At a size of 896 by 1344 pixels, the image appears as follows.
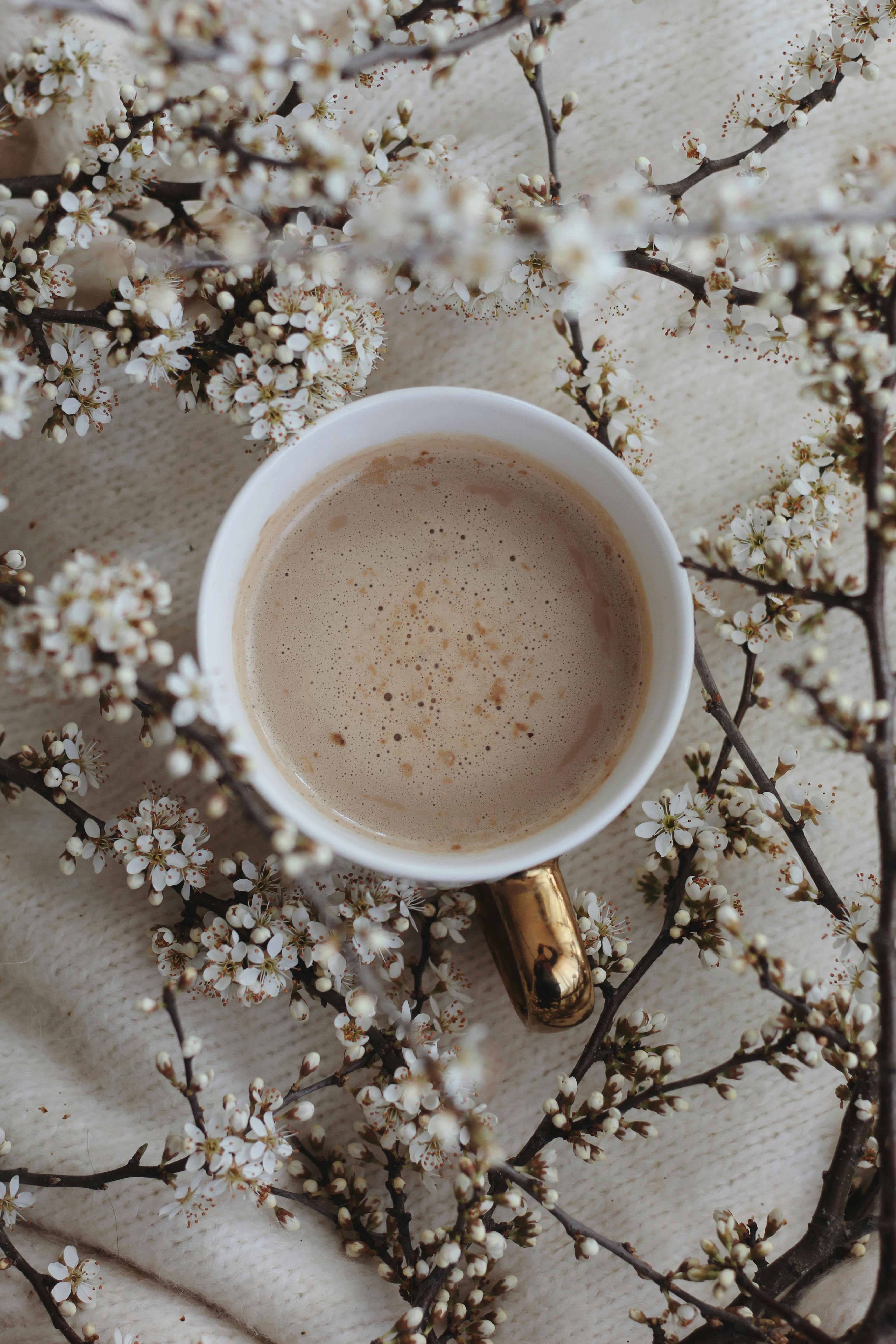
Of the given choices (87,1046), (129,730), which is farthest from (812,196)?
(87,1046)

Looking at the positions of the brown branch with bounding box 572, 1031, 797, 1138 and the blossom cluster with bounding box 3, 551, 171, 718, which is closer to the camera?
the blossom cluster with bounding box 3, 551, 171, 718

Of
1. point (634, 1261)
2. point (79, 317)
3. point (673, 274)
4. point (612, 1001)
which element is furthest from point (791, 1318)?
point (79, 317)

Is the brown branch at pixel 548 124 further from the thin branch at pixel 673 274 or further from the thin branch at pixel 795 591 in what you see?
the thin branch at pixel 795 591

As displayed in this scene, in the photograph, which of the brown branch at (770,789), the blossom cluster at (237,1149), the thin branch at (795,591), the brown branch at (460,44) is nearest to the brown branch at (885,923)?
the thin branch at (795,591)

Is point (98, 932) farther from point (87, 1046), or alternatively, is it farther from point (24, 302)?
point (24, 302)

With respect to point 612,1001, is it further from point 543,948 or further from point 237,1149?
point 237,1149

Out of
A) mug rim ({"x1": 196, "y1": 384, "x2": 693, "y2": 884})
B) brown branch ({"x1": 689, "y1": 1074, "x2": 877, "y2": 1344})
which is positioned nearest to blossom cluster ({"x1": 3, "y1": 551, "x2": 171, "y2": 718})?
mug rim ({"x1": 196, "y1": 384, "x2": 693, "y2": 884})

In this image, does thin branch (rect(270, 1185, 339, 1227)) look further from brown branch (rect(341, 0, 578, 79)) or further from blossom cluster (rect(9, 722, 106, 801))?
brown branch (rect(341, 0, 578, 79))
